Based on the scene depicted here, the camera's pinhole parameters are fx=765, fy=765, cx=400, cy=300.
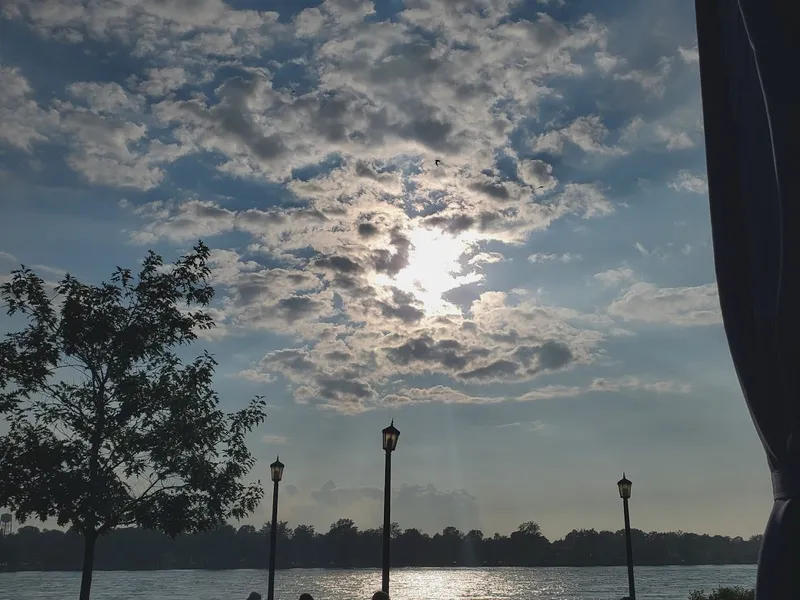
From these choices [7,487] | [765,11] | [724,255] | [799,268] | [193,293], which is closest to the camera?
[799,268]

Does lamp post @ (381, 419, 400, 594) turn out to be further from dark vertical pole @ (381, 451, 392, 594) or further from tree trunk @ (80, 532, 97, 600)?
tree trunk @ (80, 532, 97, 600)

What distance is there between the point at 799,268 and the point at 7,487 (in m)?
19.0

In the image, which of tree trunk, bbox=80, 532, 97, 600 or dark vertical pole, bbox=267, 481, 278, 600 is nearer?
tree trunk, bbox=80, 532, 97, 600

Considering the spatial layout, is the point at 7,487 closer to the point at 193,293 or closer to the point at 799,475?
the point at 193,293

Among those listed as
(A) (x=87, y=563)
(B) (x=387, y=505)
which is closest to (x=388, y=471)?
(B) (x=387, y=505)

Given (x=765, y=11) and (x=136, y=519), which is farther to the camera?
(x=136, y=519)

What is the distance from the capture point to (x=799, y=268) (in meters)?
4.19

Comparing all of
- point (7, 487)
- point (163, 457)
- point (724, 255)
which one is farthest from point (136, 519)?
point (724, 255)

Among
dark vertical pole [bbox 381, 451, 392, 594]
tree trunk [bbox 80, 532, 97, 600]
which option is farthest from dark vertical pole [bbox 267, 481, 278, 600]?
dark vertical pole [bbox 381, 451, 392, 594]

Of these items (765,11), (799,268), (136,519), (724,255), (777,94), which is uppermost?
(765,11)

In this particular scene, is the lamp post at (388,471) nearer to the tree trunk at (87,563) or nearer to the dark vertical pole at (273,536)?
the tree trunk at (87,563)

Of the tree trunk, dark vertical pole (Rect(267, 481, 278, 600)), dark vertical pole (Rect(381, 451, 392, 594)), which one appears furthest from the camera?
dark vertical pole (Rect(267, 481, 278, 600))

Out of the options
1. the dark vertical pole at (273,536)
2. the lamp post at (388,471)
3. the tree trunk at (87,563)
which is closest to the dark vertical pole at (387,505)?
the lamp post at (388,471)

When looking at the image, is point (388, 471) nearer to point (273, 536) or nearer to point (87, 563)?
point (87, 563)
